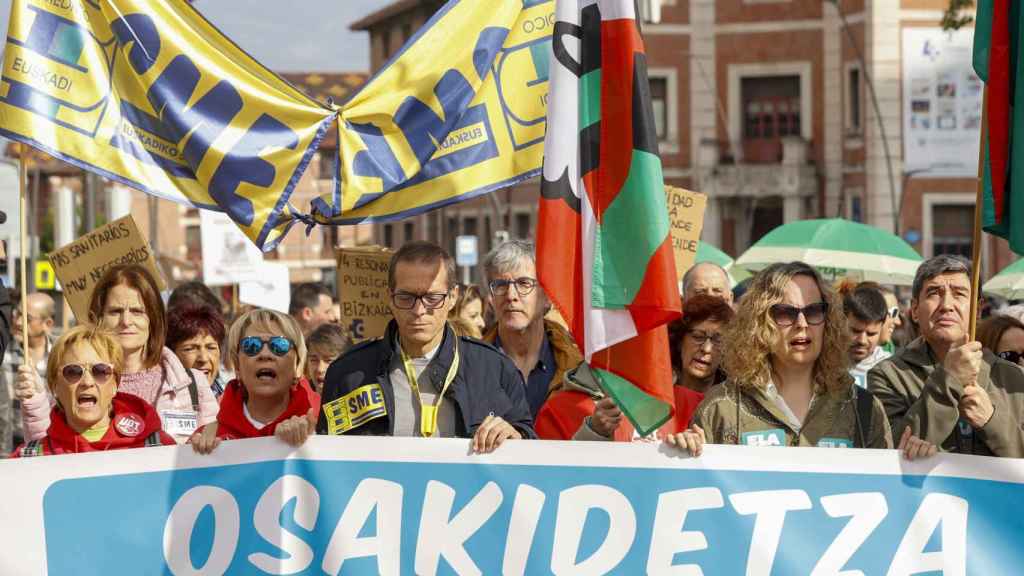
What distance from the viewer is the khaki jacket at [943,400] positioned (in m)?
5.20

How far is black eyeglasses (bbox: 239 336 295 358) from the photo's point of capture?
19.0 ft

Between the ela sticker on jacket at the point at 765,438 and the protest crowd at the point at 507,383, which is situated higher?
the protest crowd at the point at 507,383

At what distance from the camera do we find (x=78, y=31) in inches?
247

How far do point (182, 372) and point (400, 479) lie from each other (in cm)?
172

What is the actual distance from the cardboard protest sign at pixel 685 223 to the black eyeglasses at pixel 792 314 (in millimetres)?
3991

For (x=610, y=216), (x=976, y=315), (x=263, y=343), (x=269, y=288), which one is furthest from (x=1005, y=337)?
(x=269, y=288)

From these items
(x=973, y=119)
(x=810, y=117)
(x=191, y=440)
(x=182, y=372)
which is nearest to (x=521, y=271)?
(x=182, y=372)

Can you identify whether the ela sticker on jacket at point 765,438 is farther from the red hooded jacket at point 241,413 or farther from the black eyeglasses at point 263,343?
the black eyeglasses at point 263,343

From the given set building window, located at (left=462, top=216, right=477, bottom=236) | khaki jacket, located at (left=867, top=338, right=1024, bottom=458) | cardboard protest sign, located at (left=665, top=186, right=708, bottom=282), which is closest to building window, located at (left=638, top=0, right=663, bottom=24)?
cardboard protest sign, located at (left=665, top=186, right=708, bottom=282)

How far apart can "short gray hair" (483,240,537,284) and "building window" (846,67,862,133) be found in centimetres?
3954

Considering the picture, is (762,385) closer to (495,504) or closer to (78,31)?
(495,504)

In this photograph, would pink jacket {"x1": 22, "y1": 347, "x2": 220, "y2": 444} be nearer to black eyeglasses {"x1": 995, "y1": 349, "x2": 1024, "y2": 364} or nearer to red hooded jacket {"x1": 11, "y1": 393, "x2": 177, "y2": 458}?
red hooded jacket {"x1": 11, "y1": 393, "x2": 177, "y2": 458}

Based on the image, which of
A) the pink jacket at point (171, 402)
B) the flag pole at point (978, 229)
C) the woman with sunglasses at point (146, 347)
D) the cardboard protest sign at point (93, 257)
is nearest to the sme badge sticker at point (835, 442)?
the flag pole at point (978, 229)

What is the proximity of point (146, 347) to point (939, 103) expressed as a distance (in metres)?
31.4
